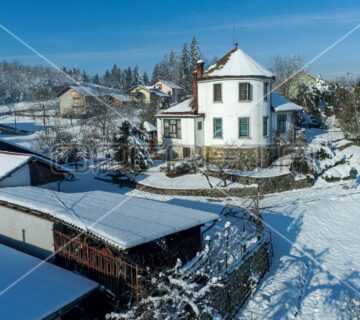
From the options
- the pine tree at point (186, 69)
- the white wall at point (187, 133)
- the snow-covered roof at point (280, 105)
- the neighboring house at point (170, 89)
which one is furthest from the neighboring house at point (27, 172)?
the pine tree at point (186, 69)

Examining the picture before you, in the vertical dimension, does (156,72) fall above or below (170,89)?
above

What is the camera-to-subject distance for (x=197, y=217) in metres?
11.1

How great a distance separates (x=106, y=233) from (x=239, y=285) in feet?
15.5

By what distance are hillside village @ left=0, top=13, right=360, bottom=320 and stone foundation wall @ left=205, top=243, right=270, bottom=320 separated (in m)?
0.06

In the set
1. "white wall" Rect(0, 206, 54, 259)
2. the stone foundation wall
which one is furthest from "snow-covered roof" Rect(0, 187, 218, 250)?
the stone foundation wall

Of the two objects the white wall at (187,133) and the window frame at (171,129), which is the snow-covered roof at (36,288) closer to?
the white wall at (187,133)

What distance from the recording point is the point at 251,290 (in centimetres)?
1155

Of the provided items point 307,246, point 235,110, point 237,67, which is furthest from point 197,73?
point 307,246

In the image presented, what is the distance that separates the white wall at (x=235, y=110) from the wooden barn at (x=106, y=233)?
1532 cm

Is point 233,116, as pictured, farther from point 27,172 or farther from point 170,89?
point 170,89

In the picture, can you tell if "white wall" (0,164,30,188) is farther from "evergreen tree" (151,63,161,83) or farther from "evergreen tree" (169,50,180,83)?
"evergreen tree" (151,63,161,83)

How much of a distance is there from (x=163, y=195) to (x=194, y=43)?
7358 centimetres

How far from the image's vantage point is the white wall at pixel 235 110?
26391 mm

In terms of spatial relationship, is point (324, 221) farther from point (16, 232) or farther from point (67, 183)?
point (67, 183)
